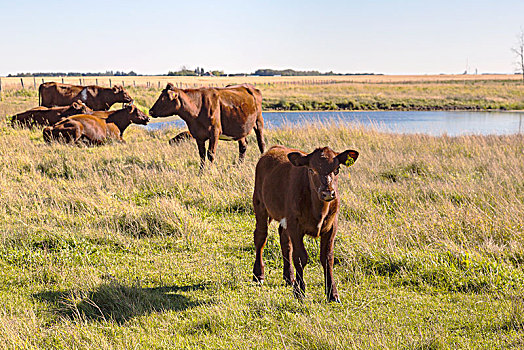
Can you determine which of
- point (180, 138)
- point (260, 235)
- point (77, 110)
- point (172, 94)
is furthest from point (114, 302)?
point (77, 110)

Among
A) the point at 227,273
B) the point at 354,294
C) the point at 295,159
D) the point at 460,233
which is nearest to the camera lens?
the point at 295,159

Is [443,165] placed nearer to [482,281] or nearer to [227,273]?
[482,281]

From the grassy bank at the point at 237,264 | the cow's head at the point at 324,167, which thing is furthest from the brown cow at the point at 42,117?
the cow's head at the point at 324,167

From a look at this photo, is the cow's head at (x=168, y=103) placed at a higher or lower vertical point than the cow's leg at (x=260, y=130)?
higher

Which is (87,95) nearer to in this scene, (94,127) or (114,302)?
(94,127)

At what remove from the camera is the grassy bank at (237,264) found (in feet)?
13.9

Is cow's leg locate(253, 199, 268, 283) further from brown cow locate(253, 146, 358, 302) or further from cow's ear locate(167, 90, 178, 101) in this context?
cow's ear locate(167, 90, 178, 101)

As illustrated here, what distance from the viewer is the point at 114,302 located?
4.85 meters

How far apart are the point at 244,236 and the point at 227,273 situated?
1.39 m

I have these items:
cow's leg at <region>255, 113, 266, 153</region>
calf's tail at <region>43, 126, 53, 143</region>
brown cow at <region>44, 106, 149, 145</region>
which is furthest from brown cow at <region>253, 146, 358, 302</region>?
calf's tail at <region>43, 126, 53, 143</region>

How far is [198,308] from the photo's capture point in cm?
477

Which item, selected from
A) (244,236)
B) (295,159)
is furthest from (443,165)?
(295,159)

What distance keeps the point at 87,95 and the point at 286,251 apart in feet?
62.8

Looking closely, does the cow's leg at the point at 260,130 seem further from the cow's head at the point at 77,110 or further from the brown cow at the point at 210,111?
the cow's head at the point at 77,110
